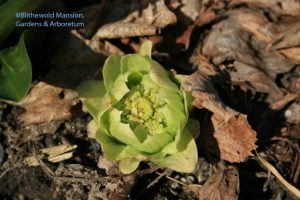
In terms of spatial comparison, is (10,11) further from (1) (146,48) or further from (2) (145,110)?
(2) (145,110)

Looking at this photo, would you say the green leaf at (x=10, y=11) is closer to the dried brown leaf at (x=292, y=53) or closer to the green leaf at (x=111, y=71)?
the green leaf at (x=111, y=71)

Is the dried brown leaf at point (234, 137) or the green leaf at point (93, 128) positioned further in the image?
the green leaf at point (93, 128)

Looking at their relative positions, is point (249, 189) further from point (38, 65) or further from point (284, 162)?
point (38, 65)

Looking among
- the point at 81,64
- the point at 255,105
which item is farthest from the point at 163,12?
the point at 255,105

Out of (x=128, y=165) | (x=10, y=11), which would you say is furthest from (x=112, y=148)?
(x=10, y=11)

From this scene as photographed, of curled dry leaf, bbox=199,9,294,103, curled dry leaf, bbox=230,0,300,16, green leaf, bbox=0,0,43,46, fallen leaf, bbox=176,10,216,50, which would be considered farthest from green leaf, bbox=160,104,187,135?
curled dry leaf, bbox=230,0,300,16

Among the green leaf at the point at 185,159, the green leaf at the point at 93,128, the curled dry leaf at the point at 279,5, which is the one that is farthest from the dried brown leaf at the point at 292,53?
the green leaf at the point at 93,128
